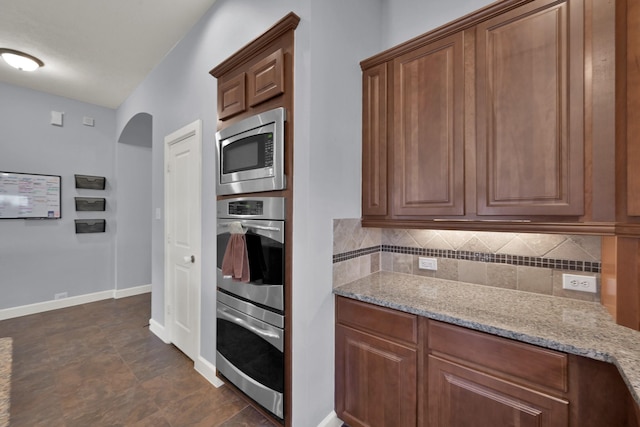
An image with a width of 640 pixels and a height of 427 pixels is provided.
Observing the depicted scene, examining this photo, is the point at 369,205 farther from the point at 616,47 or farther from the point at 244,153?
the point at 616,47

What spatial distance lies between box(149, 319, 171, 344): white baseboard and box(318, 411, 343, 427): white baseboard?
198 cm

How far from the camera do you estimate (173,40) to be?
8.63 ft

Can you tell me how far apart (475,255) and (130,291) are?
507 centimetres

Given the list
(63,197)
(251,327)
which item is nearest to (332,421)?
(251,327)

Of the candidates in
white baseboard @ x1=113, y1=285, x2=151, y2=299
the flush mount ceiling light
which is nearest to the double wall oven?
the flush mount ceiling light

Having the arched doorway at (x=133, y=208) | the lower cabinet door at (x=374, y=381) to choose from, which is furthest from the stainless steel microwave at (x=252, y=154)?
the arched doorway at (x=133, y=208)

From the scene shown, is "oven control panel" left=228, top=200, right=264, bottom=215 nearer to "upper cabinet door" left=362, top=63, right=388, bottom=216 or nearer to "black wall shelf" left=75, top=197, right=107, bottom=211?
"upper cabinet door" left=362, top=63, right=388, bottom=216

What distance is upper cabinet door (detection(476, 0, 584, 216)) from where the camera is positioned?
1150 millimetres

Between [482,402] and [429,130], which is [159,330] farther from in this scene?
[429,130]

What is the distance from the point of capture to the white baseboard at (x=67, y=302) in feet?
11.4

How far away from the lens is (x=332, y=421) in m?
1.67

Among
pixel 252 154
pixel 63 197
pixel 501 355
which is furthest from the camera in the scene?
pixel 63 197

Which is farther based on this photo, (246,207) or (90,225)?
(90,225)

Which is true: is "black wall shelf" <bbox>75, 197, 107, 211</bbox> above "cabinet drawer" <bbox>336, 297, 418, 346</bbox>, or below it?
above
